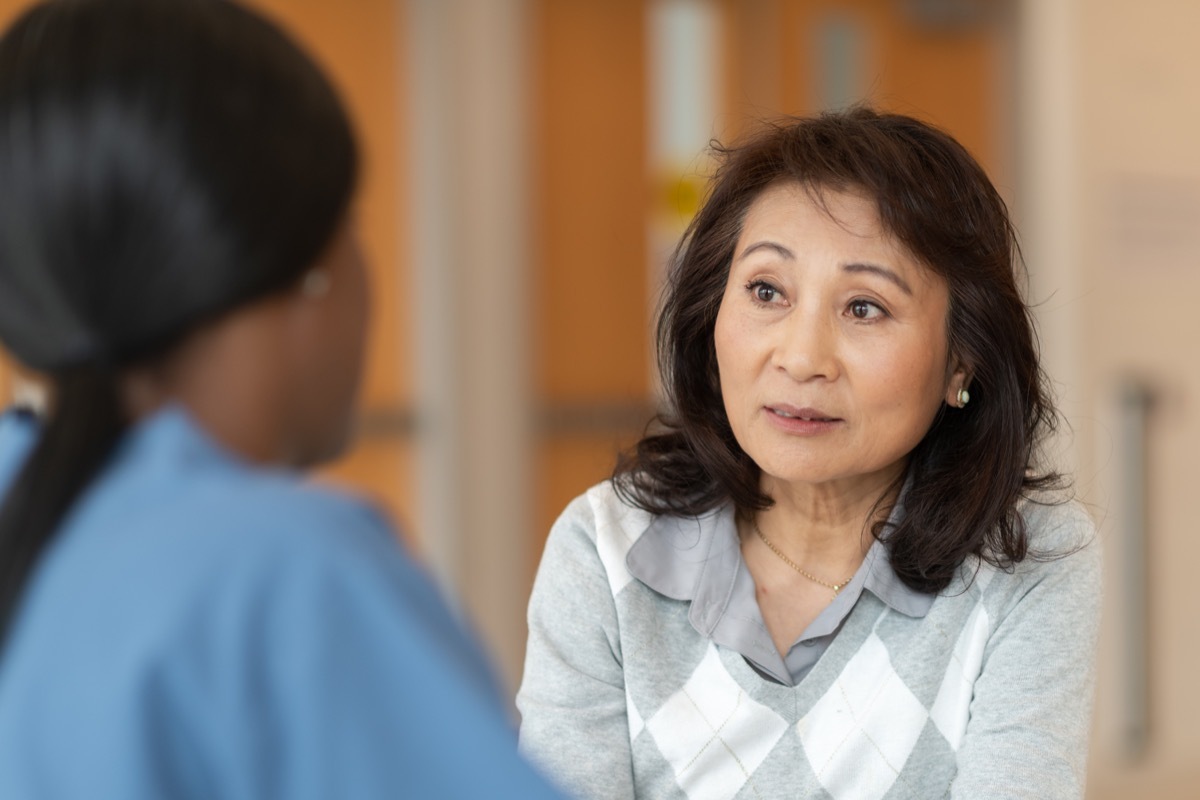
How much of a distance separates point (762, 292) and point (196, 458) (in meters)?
0.75

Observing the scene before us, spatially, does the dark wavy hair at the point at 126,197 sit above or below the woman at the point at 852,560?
above

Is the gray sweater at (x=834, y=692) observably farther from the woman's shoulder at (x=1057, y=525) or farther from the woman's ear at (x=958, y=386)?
the woman's ear at (x=958, y=386)

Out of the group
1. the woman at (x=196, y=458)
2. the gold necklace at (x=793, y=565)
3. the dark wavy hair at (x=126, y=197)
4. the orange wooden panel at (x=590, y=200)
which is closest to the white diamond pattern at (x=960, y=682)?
the gold necklace at (x=793, y=565)

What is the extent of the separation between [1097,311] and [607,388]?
1.32 metres

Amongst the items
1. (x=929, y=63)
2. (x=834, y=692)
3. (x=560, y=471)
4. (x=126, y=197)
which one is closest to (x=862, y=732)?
(x=834, y=692)

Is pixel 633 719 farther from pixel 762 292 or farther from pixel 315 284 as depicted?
pixel 315 284

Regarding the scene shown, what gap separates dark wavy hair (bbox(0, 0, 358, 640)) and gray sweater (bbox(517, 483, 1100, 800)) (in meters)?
0.68

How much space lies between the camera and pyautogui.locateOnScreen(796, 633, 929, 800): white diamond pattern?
1.31 m

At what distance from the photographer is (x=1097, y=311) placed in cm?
334

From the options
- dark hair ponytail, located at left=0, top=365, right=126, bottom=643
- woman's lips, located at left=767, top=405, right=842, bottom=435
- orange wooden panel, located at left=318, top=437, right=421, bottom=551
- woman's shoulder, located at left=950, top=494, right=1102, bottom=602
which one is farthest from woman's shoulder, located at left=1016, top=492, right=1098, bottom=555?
orange wooden panel, located at left=318, top=437, right=421, bottom=551

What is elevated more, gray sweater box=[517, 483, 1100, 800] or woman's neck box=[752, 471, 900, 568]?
woman's neck box=[752, 471, 900, 568]

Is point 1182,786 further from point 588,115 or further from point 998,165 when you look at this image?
point 588,115

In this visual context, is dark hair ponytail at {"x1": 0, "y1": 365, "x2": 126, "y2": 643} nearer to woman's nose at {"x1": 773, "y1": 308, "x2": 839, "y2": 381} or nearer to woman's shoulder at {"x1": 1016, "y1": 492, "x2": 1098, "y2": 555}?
woman's nose at {"x1": 773, "y1": 308, "x2": 839, "y2": 381}

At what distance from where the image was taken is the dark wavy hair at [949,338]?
1.36 meters
